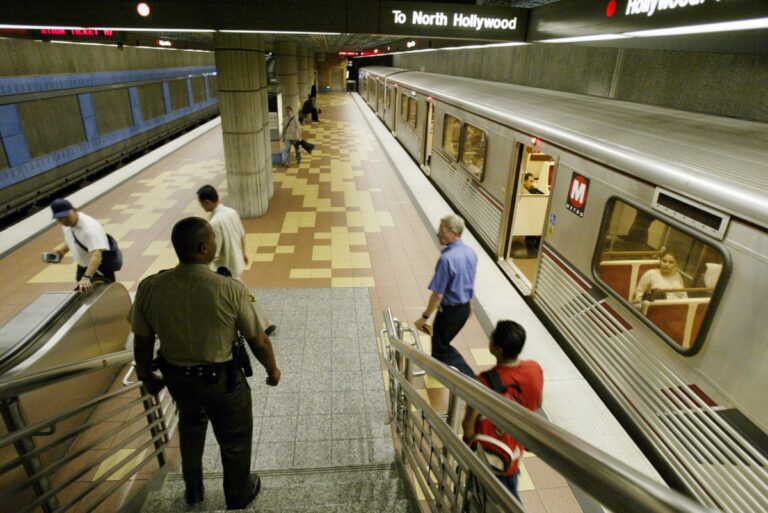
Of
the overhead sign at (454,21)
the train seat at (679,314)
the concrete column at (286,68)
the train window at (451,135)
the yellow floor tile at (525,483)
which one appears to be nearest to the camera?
the yellow floor tile at (525,483)

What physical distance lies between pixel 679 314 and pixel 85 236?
4.94 m

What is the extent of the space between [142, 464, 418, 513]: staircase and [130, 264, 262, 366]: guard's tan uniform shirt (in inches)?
36.0

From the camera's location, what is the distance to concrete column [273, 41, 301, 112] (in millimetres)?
14805

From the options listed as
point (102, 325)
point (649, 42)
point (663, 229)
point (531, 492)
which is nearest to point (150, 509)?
point (102, 325)

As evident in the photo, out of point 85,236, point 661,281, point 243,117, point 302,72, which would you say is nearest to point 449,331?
point 661,281

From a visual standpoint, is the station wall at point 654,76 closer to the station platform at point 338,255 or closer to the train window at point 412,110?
the station platform at point 338,255

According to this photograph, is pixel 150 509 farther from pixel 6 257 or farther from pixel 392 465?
pixel 6 257

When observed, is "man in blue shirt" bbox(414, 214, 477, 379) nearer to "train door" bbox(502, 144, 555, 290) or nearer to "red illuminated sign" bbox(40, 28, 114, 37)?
"train door" bbox(502, 144, 555, 290)

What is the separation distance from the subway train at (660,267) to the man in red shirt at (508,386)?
3.80 ft

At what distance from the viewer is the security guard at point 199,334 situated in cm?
194

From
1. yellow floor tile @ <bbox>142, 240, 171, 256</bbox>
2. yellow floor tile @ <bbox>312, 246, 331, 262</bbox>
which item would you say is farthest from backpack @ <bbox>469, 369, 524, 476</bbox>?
yellow floor tile @ <bbox>142, 240, 171, 256</bbox>

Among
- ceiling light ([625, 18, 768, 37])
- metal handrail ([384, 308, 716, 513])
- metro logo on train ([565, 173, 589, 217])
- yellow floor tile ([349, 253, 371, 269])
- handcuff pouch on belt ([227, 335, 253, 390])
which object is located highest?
ceiling light ([625, 18, 768, 37])

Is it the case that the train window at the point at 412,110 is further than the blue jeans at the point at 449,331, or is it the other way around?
the train window at the point at 412,110

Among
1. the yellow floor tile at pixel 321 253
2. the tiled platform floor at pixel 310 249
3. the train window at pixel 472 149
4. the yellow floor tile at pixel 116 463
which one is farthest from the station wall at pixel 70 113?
the train window at pixel 472 149
